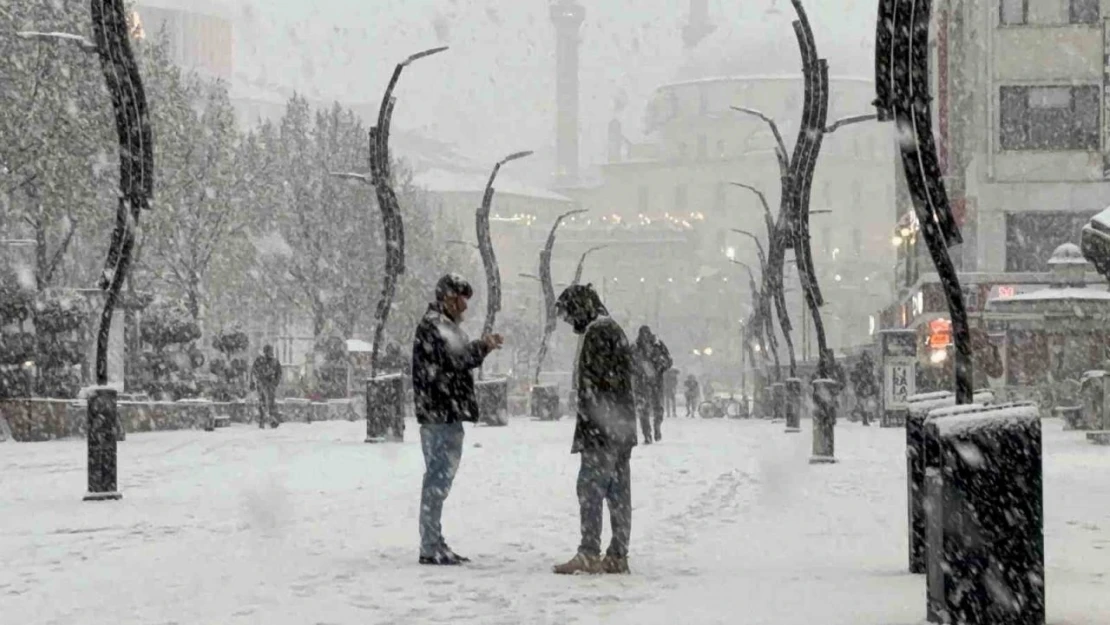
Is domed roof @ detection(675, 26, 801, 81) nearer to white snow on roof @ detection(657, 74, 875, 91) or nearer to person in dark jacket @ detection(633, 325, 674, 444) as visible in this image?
white snow on roof @ detection(657, 74, 875, 91)

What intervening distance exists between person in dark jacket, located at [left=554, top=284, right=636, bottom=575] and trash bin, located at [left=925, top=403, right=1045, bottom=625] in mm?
3496

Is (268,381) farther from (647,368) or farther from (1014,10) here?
(1014,10)

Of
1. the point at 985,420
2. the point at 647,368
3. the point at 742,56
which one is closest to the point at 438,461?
the point at 985,420

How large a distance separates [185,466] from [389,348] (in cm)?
2494

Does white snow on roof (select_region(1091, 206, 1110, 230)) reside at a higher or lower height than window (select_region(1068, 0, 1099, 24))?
lower

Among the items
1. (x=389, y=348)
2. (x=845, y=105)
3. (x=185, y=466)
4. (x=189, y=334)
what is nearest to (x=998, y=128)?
(x=389, y=348)

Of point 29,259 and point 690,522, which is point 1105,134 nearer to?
point 29,259

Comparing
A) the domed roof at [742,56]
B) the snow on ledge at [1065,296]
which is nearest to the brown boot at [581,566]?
the snow on ledge at [1065,296]

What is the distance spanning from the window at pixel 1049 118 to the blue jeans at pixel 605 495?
4686cm

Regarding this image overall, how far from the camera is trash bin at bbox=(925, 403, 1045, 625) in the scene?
27.6 ft

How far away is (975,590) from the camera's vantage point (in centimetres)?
840

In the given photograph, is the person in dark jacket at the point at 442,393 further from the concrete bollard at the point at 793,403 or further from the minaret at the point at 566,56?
the minaret at the point at 566,56

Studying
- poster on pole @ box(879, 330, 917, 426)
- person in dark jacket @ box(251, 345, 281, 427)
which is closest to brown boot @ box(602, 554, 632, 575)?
poster on pole @ box(879, 330, 917, 426)

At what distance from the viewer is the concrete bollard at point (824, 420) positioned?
24062 millimetres
